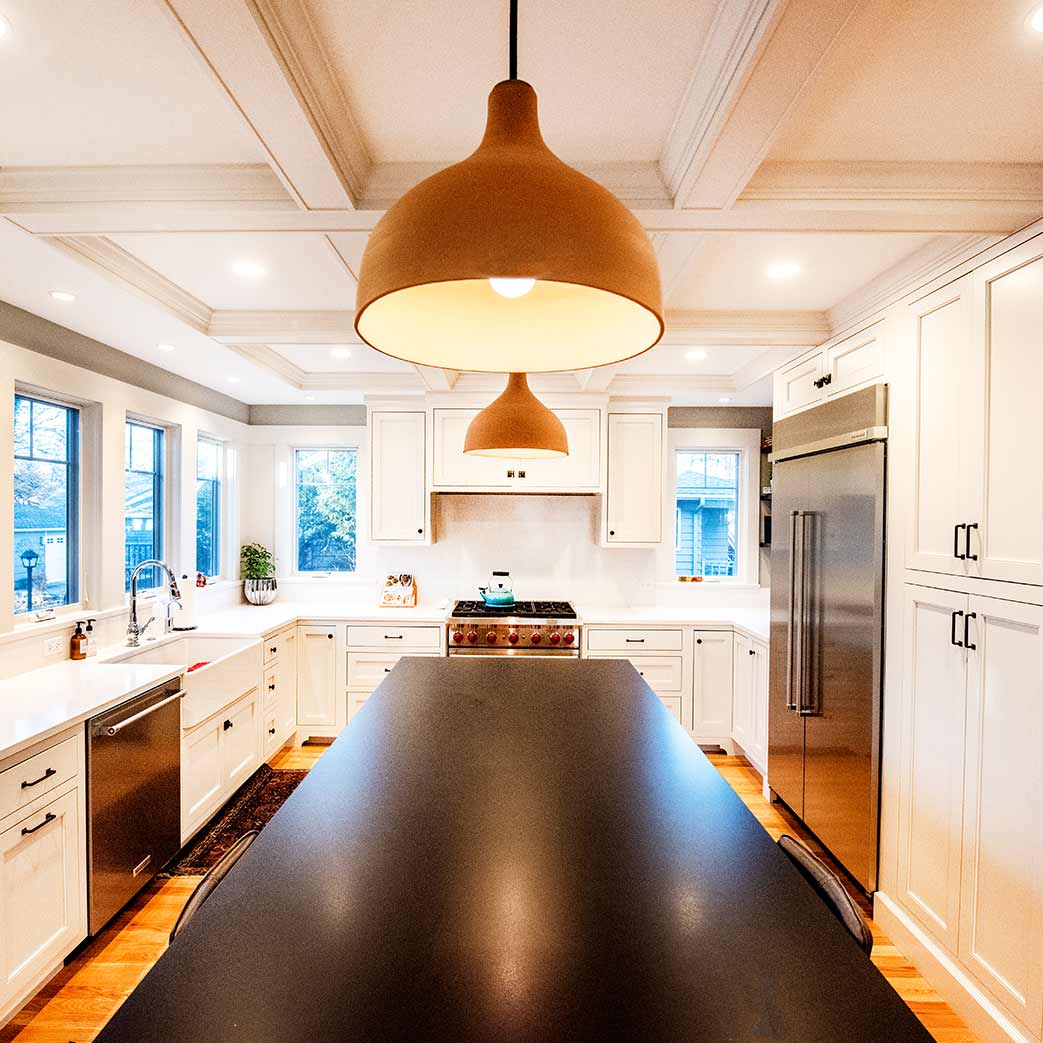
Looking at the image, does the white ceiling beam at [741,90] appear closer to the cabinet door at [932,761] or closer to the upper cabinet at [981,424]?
the upper cabinet at [981,424]

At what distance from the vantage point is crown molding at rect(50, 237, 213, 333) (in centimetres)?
211

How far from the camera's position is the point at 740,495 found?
4770mm

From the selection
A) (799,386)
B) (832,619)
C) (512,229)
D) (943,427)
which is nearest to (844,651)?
(832,619)

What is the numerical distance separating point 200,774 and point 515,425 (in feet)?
7.51

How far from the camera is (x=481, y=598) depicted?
187 inches

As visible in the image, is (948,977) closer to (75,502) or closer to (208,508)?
(75,502)

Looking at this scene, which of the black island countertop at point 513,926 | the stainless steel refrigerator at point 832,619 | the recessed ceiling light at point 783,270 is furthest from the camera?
the stainless steel refrigerator at point 832,619

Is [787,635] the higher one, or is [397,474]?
[397,474]

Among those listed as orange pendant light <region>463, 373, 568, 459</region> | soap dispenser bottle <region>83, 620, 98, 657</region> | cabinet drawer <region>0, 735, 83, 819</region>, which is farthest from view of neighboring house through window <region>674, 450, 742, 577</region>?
cabinet drawer <region>0, 735, 83, 819</region>

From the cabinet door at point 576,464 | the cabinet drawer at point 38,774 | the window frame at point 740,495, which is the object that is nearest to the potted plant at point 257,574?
the cabinet door at point 576,464

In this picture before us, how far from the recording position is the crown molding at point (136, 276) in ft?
6.91

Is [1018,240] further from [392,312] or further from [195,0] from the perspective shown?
[195,0]

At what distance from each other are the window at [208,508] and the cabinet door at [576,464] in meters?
2.18

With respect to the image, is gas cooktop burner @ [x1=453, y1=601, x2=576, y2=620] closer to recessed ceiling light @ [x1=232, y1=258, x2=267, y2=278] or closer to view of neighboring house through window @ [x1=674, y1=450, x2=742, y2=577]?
view of neighboring house through window @ [x1=674, y1=450, x2=742, y2=577]
